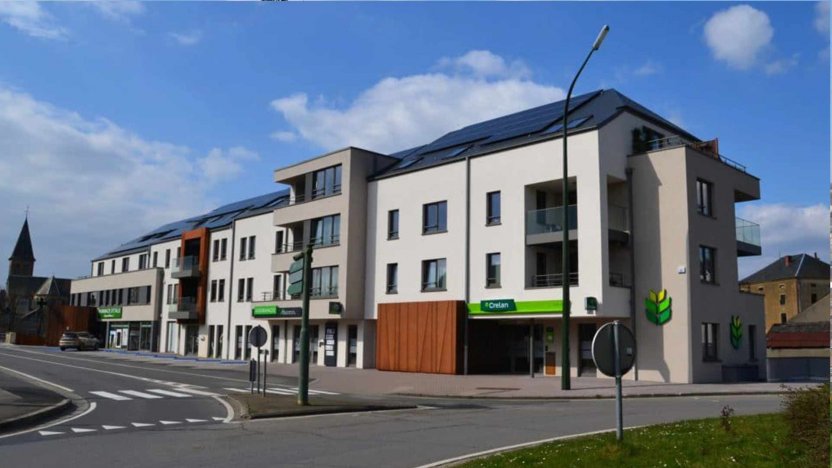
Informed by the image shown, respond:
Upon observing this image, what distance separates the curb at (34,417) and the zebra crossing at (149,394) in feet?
9.90

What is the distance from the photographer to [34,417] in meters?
14.6

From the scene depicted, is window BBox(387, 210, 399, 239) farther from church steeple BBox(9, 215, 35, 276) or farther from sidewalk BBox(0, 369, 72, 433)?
church steeple BBox(9, 215, 35, 276)

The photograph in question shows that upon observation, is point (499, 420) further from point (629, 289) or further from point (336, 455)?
point (629, 289)

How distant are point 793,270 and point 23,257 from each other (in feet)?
411

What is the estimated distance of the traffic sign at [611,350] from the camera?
28.8 feet

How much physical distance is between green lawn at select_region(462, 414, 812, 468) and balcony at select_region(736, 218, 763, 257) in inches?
933

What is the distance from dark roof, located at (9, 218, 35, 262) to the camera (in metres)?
130

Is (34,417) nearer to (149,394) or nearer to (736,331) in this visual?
(149,394)

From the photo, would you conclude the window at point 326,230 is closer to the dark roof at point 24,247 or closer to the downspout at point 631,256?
the downspout at point 631,256

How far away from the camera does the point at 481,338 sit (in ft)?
107

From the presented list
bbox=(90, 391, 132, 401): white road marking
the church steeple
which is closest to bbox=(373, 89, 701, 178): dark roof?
bbox=(90, 391, 132, 401): white road marking

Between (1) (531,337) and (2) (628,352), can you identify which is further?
(1) (531,337)

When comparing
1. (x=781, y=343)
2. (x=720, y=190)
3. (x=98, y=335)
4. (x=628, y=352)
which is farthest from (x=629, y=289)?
(x=98, y=335)

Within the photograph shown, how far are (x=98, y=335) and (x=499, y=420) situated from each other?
65.0 meters
